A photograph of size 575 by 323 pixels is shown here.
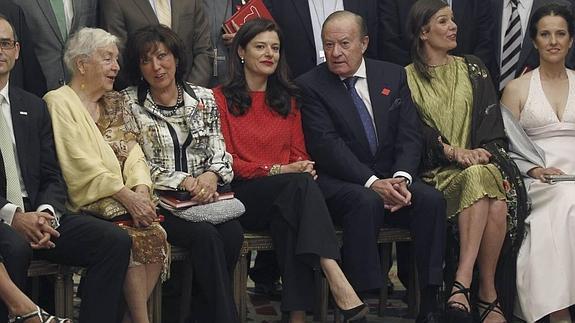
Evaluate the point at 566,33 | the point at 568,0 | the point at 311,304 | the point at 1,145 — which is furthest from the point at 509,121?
the point at 1,145

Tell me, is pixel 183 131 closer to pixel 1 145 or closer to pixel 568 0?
pixel 1 145

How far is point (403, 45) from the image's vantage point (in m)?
7.62

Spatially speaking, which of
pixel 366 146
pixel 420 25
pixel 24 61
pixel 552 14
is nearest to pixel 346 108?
pixel 366 146

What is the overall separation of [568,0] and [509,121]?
111 centimetres

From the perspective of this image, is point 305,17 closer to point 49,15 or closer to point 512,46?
point 512,46

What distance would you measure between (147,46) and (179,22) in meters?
0.56

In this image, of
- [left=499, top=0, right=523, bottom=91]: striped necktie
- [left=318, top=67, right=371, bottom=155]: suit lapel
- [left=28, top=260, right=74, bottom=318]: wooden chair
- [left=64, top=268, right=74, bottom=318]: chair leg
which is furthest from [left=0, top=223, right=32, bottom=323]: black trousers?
[left=499, top=0, right=523, bottom=91]: striped necktie

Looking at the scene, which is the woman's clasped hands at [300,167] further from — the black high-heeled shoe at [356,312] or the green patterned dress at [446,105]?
the black high-heeled shoe at [356,312]

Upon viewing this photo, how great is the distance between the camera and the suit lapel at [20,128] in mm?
6129

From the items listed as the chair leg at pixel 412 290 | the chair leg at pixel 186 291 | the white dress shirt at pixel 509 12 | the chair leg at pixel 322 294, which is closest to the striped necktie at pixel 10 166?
the chair leg at pixel 186 291

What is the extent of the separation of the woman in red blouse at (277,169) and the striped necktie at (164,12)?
17.8 inches

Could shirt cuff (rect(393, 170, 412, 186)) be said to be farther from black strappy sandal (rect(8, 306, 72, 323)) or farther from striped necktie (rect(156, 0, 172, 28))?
black strappy sandal (rect(8, 306, 72, 323))

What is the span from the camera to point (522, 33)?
25.5ft

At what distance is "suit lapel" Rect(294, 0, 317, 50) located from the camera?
745 cm
